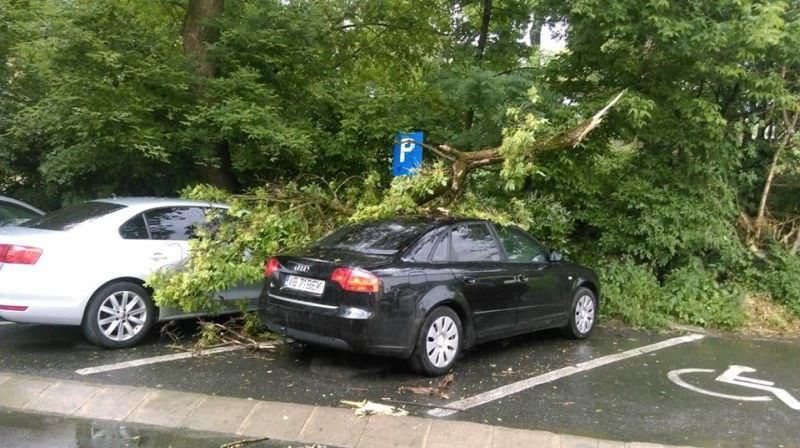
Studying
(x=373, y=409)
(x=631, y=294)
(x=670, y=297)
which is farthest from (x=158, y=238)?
(x=670, y=297)

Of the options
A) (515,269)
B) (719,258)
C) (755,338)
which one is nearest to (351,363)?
(515,269)

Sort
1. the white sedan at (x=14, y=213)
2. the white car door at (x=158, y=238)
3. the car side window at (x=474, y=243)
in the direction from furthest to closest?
the white sedan at (x=14, y=213)
the white car door at (x=158, y=238)
the car side window at (x=474, y=243)

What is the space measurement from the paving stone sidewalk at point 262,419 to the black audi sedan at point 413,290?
2.90 feet

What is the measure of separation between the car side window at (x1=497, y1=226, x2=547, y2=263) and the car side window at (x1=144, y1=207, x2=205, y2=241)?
3.28 m

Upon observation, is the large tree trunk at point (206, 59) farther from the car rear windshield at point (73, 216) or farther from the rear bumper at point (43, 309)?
the rear bumper at point (43, 309)

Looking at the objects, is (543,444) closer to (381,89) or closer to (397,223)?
(397,223)

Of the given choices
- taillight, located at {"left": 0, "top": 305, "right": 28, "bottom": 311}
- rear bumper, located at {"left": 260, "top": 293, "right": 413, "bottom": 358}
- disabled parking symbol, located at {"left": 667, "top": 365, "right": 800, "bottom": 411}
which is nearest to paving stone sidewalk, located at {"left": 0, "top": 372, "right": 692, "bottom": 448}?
rear bumper, located at {"left": 260, "top": 293, "right": 413, "bottom": 358}

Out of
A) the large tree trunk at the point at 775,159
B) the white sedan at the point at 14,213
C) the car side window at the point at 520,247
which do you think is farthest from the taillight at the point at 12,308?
the large tree trunk at the point at 775,159

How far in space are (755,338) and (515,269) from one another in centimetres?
376

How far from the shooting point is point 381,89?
10.6 metres

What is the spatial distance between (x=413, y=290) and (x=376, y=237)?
0.79m

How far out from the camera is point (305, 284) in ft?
19.1

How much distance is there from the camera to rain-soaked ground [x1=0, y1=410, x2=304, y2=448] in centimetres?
439

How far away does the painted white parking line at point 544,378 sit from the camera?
5227 millimetres
